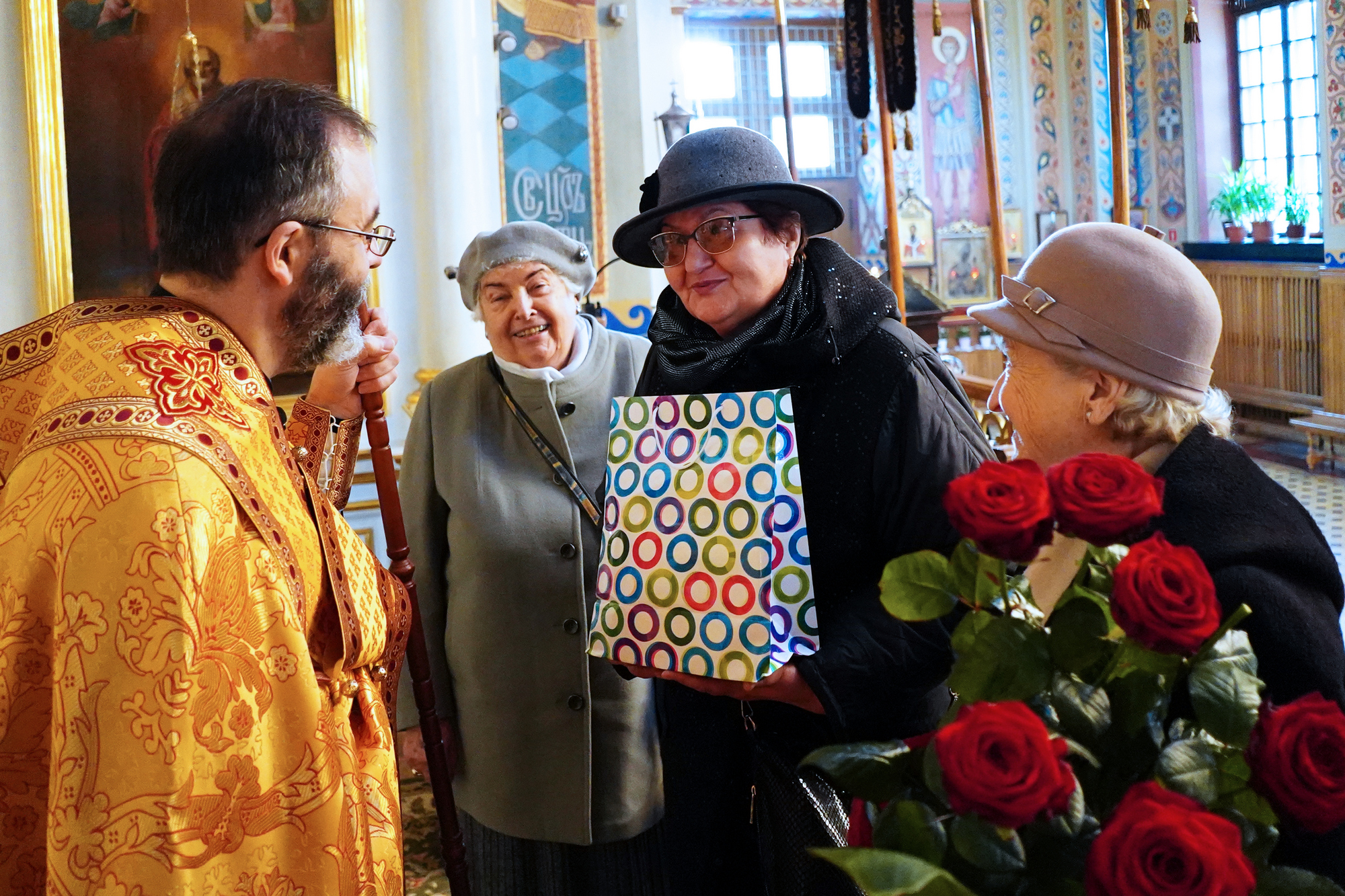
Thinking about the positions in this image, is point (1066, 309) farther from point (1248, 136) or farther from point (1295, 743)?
point (1248, 136)

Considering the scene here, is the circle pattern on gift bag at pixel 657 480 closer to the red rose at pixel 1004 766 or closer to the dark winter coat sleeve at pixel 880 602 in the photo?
the dark winter coat sleeve at pixel 880 602

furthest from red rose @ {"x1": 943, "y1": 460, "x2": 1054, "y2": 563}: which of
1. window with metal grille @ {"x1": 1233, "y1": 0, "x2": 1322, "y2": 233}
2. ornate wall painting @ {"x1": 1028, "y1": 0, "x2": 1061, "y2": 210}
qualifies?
ornate wall painting @ {"x1": 1028, "y1": 0, "x2": 1061, "y2": 210}

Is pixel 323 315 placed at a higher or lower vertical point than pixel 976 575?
higher

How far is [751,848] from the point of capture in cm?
186

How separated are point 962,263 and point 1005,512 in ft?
44.0

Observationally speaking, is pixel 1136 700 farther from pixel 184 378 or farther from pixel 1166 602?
pixel 184 378

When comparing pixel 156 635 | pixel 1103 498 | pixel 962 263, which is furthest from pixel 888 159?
pixel 962 263

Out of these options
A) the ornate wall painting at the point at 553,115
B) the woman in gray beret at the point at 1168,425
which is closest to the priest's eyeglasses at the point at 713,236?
the woman in gray beret at the point at 1168,425

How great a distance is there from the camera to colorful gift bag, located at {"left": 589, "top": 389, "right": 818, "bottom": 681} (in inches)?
60.3

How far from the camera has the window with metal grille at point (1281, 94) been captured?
12.1 m

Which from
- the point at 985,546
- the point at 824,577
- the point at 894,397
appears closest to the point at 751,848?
the point at 824,577

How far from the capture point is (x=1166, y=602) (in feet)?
2.84

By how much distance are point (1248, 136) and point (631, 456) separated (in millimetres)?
13596

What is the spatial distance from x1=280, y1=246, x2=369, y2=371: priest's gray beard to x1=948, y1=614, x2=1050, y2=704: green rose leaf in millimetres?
997
